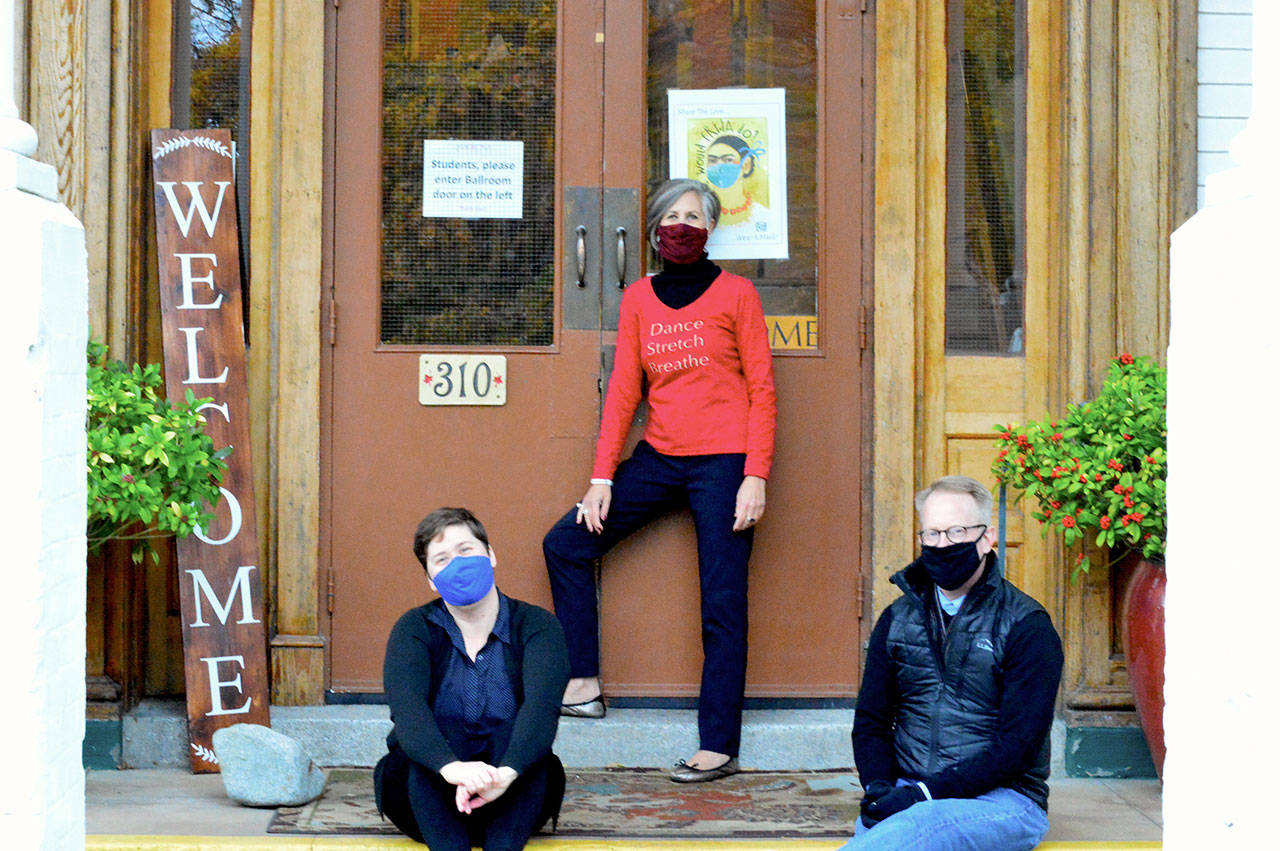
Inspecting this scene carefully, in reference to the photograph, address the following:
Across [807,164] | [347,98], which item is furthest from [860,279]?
[347,98]

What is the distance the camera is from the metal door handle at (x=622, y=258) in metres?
4.79

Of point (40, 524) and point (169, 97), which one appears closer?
point (40, 524)

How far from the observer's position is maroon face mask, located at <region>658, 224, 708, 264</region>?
4.53 metres

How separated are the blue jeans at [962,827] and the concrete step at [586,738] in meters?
1.24

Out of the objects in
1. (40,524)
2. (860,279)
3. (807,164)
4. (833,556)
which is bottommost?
(833,556)

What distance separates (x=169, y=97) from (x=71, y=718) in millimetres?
2480

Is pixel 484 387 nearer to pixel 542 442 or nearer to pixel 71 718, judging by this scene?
pixel 542 442

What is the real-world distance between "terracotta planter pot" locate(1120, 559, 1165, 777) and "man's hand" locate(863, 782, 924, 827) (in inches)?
43.9

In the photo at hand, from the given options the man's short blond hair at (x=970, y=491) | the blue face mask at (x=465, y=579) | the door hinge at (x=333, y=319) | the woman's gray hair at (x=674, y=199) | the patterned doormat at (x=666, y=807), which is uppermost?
the woman's gray hair at (x=674, y=199)

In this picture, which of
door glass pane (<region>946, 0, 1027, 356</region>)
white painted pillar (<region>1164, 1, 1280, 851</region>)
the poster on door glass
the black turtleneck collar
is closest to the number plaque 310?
the black turtleneck collar

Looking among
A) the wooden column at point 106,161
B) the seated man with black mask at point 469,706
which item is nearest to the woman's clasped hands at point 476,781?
the seated man with black mask at point 469,706

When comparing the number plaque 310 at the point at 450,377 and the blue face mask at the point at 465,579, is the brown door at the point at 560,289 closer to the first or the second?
the number plaque 310 at the point at 450,377

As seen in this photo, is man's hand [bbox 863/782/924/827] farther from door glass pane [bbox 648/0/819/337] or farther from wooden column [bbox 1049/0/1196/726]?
door glass pane [bbox 648/0/819/337]

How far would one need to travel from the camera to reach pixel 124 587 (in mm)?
4598
